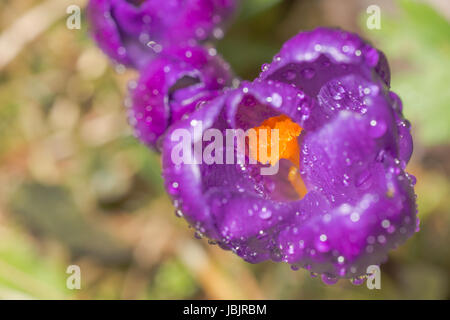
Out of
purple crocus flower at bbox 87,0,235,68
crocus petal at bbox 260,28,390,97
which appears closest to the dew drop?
crocus petal at bbox 260,28,390,97

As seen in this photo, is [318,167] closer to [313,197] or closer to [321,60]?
[313,197]

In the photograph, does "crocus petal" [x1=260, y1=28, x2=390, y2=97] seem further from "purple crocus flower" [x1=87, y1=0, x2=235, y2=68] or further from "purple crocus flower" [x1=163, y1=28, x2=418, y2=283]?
"purple crocus flower" [x1=87, y1=0, x2=235, y2=68]

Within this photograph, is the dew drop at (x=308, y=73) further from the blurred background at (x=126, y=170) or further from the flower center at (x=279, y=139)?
the blurred background at (x=126, y=170)

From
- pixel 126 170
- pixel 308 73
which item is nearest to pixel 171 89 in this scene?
pixel 308 73

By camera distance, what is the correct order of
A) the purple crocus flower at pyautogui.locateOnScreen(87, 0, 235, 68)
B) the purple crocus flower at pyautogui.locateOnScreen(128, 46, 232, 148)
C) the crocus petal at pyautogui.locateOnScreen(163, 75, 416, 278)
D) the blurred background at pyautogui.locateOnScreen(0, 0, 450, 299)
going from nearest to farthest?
the crocus petal at pyautogui.locateOnScreen(163, 75, 416, 278) < the purple crocus flower at pyautogui.locateOnScreen(128, 46, 232, 148) < the purple crocus flower at pyautogui.locateOnScreen(87, 0, 235, 68) < the blurred background at pyautogui.locateOnScreen(0, 0, 450, 299)

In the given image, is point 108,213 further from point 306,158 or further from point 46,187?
point 306,158

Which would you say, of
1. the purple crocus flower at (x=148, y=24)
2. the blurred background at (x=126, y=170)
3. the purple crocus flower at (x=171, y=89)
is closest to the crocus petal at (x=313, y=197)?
the purple crocus flower at (x=171, y=89)

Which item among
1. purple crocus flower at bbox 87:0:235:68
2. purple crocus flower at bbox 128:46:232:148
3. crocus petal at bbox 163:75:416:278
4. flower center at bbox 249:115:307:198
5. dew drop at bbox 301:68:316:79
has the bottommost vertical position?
crocus petal at bbox 163:75:416:278
